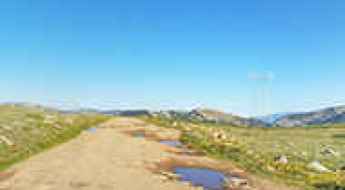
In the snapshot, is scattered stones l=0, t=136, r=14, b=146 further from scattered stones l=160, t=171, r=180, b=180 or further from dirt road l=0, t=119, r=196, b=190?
scattered stones l=160, t=171, r=180, b=180

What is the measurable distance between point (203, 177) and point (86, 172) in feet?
28.4

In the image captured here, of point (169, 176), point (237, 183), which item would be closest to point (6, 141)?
point (169, 176)

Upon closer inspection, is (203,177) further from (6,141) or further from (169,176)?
(6,141)

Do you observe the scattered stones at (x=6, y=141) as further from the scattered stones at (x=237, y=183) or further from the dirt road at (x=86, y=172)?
the scattered stones at (x=237, y=183)

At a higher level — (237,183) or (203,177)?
(237,183)

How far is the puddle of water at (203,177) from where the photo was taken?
77.6 feet

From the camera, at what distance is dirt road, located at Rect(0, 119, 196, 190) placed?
21297 mm

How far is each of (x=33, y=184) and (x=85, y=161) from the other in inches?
344

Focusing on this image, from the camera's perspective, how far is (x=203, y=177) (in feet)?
87.0

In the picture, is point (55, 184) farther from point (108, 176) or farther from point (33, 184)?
point (108, 176)

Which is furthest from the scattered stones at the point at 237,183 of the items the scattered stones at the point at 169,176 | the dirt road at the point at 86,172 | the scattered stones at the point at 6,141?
the scattered stones at the point at 6,141

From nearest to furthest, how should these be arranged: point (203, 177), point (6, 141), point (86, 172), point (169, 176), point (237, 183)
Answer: point (237, 183) → point (86, 172) → point (169, 176) → point (203, 177) → point (6, 141)

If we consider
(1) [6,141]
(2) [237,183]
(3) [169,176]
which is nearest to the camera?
(2) [237,183]

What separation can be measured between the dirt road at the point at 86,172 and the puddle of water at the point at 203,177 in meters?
1.72
